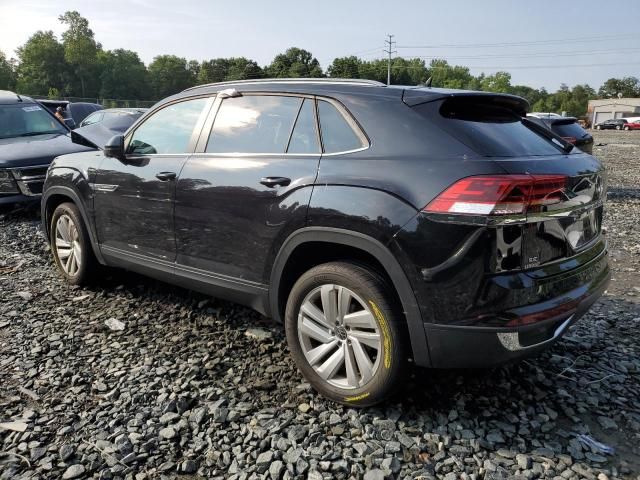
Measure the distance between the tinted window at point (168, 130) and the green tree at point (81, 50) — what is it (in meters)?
101

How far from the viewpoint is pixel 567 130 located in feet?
33.0

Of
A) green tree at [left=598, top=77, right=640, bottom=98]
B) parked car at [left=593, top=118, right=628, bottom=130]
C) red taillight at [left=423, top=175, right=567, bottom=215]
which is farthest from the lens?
green tree at [left=598, top=77, right=640, bottom=98]

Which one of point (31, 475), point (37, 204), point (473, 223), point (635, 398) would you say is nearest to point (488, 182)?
point (473, 223)

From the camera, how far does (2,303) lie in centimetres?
459

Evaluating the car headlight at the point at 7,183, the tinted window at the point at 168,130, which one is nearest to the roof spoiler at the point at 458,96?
the tinted window at the point at 168,130

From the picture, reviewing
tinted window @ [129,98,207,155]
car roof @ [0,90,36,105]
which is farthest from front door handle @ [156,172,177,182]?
car roof @ [0,90,36,105]

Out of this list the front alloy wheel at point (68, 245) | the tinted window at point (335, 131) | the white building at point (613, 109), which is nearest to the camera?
the tinted window at point (335, 131)

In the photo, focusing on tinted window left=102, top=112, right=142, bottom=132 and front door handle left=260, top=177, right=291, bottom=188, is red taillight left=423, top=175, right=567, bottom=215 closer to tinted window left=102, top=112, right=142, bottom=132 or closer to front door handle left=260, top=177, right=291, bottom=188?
front door handle left=260, top=177, right=291, bottom=188

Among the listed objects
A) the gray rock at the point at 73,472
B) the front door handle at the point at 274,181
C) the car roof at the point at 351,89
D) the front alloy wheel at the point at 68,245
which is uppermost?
the car roof at the point at 351,89

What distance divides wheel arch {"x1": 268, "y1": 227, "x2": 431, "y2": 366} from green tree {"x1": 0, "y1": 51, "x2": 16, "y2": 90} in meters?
102

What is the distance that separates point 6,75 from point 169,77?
30.9 meters

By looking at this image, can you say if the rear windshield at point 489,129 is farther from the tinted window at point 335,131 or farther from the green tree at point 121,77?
the green tree at point 121,77

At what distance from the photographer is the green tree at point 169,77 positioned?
348 feet

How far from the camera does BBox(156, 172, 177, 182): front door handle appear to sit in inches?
146
